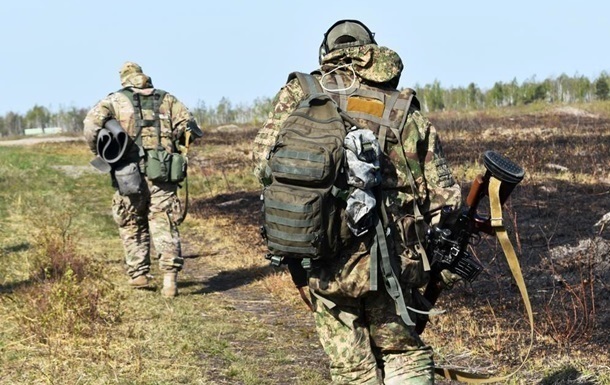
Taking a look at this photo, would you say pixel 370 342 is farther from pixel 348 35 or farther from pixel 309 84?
pixel 348 35

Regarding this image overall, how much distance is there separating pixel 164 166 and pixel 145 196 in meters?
0.37

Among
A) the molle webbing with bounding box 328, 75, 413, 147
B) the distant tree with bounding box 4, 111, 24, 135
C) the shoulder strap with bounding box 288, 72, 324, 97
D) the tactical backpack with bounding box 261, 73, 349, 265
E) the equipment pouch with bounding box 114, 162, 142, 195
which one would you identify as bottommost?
the distant tree with bounding box 4, 111, 24, 135

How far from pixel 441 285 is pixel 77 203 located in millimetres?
12050

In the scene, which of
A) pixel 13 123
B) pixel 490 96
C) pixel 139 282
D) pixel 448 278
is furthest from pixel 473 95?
pixel 448 278

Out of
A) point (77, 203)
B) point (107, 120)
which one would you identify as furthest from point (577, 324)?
point (77, 203)

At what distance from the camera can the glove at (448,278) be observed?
3.91 m

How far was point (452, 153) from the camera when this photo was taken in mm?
20359

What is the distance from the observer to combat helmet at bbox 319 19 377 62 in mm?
3756

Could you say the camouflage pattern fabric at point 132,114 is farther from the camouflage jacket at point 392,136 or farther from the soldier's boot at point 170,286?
the camouflage jacket at point 392,136

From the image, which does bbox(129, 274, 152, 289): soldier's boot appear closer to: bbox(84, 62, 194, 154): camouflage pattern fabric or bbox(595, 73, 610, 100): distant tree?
bbox(84, 62, 194, 154): camouflage pattern fabric

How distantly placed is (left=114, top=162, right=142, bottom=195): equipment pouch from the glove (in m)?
3.91

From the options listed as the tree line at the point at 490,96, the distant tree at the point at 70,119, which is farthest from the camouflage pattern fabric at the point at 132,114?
the distant tree at the point at 70,119

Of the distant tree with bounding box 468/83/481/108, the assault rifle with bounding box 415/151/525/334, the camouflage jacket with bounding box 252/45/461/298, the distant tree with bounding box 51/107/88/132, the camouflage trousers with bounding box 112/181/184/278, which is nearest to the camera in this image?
the camouflage jacket with bounding box 252/45/461/298

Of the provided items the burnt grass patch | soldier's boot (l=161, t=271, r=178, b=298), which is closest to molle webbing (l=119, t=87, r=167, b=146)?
soldier's boot (l=161, t=271, r=178, b=298)
